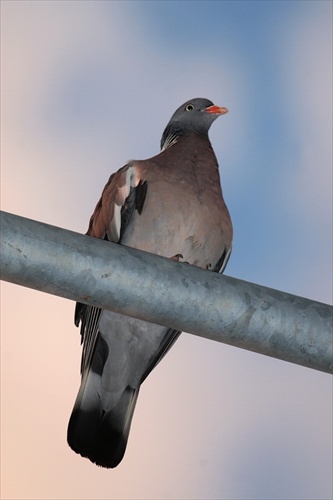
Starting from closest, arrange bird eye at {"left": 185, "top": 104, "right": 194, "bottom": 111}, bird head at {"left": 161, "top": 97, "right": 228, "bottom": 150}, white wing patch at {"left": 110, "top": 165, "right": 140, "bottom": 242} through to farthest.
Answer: white wing patch at {"left": 110, "top": 165, "right": 140, "bottom": 242}, bird head at {"left": 161, "top": 97, "right": 228, "bottom": 150}, bird eye at {"left": 185, "top": 104, "right": 194, "bottom": 111}

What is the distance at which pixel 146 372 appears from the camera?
192 inches

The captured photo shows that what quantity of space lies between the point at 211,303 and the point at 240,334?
93 mm

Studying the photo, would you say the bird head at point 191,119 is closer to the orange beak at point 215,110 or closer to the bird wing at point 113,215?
the orange beak at point 215,110

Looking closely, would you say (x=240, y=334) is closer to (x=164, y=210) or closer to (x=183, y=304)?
(x=183, y=304)

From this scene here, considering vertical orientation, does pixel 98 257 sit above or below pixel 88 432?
above

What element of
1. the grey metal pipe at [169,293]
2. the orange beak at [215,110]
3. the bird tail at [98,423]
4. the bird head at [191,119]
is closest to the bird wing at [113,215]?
the bird tail at [98,423]

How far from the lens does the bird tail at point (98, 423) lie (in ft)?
13.8

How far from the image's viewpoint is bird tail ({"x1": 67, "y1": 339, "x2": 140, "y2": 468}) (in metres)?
4.21

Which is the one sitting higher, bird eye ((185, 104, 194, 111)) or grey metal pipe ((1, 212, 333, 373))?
bird eye ((185, 104, 194, 111))

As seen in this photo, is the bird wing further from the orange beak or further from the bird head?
the orange beak

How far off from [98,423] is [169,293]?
3038 mm

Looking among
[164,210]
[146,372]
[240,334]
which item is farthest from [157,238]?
[240,334]

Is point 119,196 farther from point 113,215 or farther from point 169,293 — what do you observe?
point 169,293

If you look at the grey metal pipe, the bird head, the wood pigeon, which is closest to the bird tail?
the wood pigeon
